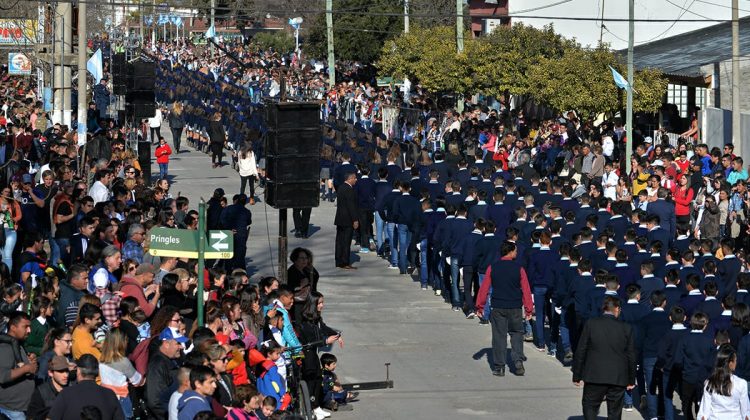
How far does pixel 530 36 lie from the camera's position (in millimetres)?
40781

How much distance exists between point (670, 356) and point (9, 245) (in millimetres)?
9547

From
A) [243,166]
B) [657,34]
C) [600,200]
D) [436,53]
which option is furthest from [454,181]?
[657,34]

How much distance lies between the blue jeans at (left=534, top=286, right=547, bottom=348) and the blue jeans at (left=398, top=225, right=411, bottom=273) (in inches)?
184

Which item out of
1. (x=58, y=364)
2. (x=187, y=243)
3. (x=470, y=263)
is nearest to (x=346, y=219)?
(x=470, y=263)

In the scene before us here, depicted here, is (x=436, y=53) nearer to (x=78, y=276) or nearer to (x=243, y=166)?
(x=243, y=166)

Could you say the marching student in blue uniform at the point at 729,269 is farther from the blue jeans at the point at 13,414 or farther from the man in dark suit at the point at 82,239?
the blue jeans at the point at 13,414

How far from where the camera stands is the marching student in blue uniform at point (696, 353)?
15.2 meters

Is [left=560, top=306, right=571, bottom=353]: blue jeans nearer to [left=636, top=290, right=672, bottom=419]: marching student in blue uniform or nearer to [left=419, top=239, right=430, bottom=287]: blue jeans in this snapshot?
[left=636, top=290, right=672, bottom=419]: marching student in blue uniform

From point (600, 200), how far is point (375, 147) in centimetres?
822

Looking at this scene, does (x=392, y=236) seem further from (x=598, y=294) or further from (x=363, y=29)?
(x=363, y=29)

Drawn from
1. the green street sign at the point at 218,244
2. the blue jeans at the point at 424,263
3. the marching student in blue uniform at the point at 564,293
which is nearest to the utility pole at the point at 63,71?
the blue jeans at the point at 424,263

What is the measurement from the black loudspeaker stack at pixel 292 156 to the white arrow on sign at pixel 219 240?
2763 mm

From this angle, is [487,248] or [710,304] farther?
[487,248]

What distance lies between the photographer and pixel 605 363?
15164 millimetres
